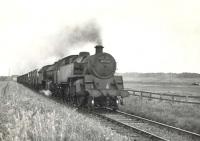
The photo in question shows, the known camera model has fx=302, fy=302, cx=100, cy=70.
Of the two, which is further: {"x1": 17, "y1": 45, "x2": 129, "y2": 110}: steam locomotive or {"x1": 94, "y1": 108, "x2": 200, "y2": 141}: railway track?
{"x1": 17, "y1": 45, "x2": 129, "y2": 110}: steam locomotive

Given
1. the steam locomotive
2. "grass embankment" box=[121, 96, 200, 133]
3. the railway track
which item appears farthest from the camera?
the steam locomotive

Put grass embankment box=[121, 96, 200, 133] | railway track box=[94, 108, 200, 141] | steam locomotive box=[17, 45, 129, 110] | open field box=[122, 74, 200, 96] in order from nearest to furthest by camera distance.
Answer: railway track box=[94, 108, 200, 141], grass embankment box=[121, 96, 200, 133], steam locomotive box=[17, 45, 129, 110], open field box=[122, 74, 200, 96]

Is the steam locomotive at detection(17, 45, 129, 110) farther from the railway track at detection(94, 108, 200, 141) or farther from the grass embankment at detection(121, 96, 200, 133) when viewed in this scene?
the railway track at detection(94, 108, 200, 141)

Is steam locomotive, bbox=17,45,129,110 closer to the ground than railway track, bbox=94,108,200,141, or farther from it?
farther from it

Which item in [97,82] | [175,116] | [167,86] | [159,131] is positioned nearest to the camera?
[159,131]

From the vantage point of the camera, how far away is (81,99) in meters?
16.6

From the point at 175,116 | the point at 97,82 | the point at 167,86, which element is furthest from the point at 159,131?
the point at 167,86

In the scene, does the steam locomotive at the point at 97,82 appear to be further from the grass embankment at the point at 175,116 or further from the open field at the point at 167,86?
the open field at the point at 167,86

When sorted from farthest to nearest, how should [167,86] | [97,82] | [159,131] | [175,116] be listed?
[167,86], [97,82], [175,116], [159,131]

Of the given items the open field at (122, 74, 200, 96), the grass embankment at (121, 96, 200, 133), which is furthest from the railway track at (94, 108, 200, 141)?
the open field at (122, 74, 200, 96)

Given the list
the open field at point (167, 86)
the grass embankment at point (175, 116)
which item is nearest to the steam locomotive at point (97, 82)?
the grass embankment at point (175, 116)

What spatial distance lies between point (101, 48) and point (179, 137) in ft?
27.6

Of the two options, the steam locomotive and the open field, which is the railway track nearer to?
the steam locomotive

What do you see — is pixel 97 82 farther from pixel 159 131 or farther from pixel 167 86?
pixel 167 86
